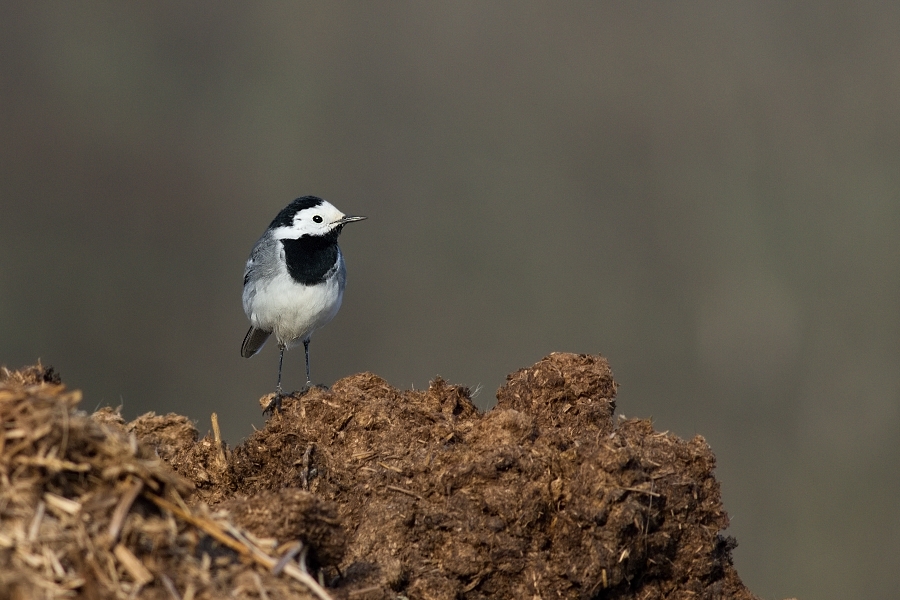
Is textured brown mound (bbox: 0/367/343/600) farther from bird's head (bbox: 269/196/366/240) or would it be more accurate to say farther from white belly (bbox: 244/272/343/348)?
bird's head (bbox: 269/196/366/240)

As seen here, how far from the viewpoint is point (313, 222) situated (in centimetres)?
854

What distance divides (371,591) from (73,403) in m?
1.44

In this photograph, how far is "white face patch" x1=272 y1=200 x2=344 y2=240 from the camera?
28.0ft

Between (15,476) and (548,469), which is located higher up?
(548,469)

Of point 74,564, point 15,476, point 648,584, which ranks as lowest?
point 74,564

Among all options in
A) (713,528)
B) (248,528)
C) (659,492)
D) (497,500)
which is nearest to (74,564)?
(248,528)

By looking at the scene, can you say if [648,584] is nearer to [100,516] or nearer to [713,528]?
[713,528]

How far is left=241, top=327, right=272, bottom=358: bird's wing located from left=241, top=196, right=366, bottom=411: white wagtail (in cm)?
24

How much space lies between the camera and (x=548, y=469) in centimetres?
493

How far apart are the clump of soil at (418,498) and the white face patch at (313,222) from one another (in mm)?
2328

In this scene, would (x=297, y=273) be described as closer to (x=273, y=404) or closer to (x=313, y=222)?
(x=313, y=222)

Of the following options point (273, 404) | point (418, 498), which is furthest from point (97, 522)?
point (273, 404)

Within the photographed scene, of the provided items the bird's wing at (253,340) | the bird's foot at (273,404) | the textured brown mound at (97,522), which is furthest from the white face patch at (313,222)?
the textured brown mound at (97,522)

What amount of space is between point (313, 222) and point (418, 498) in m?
3.92
